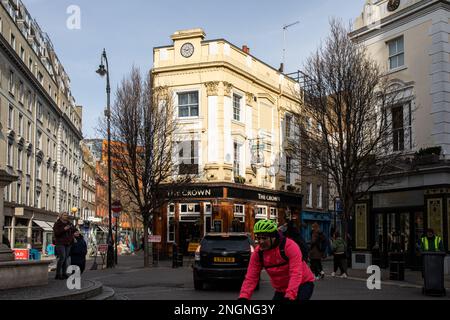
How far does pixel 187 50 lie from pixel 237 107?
192 inches

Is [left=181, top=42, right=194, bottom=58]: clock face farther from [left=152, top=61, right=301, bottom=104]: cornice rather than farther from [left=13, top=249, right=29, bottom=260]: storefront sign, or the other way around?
[left=13, top=249, right=29, bottom=260]: storefront sign

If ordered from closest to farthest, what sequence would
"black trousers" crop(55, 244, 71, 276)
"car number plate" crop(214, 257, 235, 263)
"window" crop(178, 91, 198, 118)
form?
1. "black trousers" crop(55, 244, 71, 276)
2. "car number plate" crop(214, 257, 235, 263)
3. "window" crop(178, 91, 198, 118)

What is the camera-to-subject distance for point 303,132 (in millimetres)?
22297

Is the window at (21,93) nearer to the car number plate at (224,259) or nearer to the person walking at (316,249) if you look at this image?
the person walking at (316,249)

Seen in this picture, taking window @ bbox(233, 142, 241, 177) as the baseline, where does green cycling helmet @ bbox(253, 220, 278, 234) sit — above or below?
below

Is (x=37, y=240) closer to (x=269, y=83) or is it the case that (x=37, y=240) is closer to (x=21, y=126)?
(x=21, y=126)

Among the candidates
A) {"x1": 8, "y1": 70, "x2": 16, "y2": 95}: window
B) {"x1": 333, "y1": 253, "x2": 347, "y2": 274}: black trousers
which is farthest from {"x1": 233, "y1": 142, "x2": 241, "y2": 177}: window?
{"x1": 333, "y1": 253, "x2": 347, "y2": 274}: black trousers

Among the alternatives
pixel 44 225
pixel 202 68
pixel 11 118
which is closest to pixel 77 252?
pixel 202 68

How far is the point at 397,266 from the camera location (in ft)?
59.7

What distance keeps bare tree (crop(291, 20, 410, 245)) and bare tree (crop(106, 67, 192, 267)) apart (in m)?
7.93

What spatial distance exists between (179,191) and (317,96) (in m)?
10.0

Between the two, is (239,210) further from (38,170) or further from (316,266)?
(38,170)

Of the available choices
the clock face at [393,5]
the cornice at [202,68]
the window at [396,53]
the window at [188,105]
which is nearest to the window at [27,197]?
the cornice at [202,68]

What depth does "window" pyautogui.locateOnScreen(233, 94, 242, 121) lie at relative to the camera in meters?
36.8
